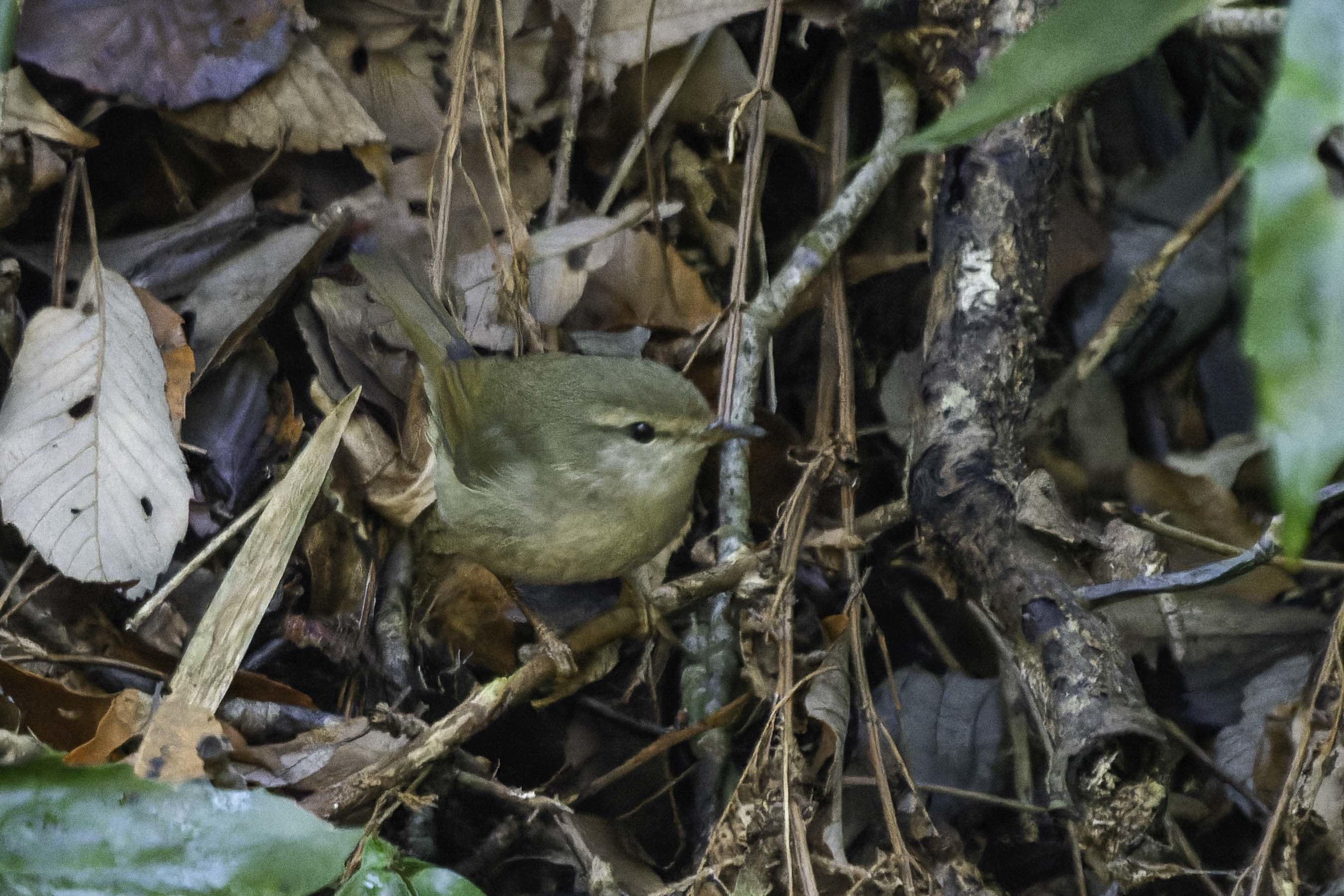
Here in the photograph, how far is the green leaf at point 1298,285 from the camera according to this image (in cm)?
73

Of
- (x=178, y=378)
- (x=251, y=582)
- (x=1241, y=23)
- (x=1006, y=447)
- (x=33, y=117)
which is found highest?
(x=1241, y=23)

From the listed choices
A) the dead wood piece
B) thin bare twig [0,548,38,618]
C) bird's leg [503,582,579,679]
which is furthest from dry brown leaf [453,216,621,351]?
thin bare twig [0,548,38,618]

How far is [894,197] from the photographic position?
134 inches

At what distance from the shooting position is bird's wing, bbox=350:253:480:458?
2947mm

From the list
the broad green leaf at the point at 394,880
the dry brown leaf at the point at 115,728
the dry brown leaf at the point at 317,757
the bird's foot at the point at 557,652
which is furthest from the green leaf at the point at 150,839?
the bird's foot at the point at 557,652

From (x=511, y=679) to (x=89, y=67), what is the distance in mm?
1993

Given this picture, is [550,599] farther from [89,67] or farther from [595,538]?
[89,67]

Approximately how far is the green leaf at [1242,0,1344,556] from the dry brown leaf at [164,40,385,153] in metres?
2.92

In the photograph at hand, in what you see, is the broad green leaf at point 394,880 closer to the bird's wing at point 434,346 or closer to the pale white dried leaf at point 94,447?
the pale white dried leaf at point 94,447

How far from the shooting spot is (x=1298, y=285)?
0.77 metres

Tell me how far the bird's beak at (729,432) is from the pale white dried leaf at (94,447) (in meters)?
1.19

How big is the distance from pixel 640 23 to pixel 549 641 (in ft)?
5.98

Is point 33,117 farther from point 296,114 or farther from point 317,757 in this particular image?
point 317,757

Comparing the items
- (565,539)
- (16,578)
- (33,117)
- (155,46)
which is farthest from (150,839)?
(155,46)
